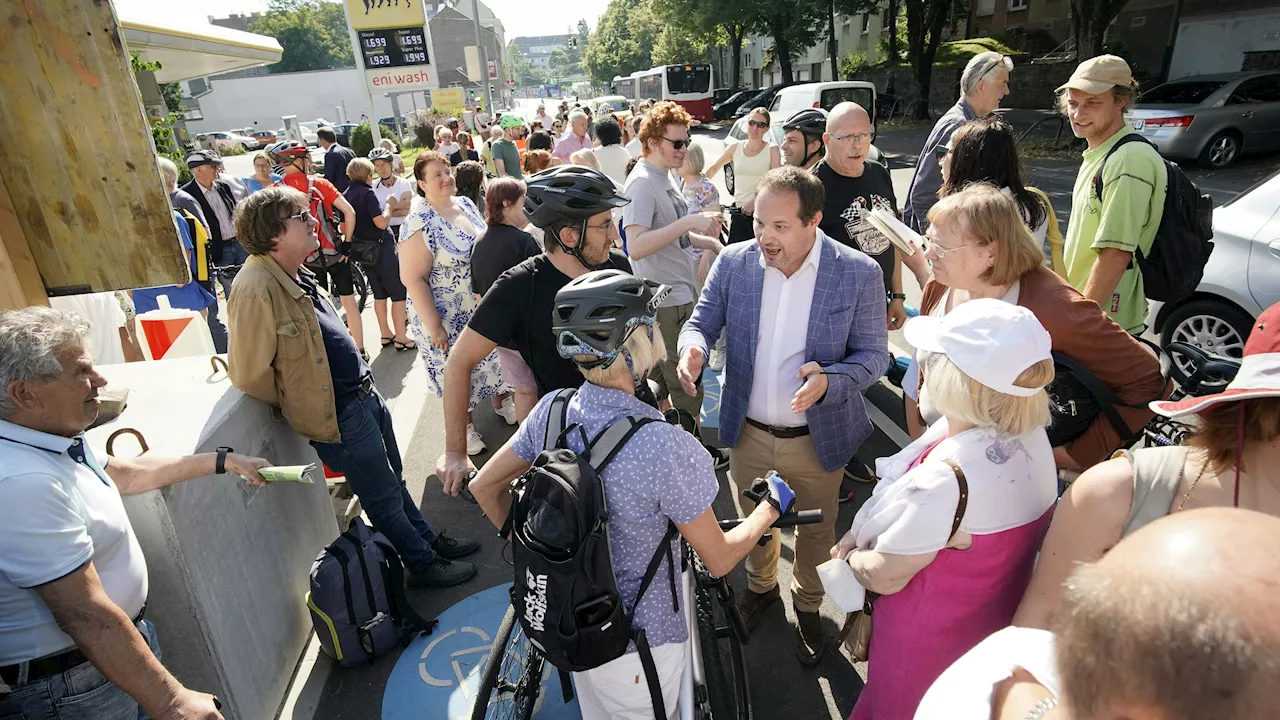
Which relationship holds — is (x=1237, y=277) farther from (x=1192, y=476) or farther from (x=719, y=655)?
(x=719, y=655)

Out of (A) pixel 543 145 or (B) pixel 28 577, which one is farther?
(A) pixel 543 145

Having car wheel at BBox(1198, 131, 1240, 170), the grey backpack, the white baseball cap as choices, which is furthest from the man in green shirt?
car wheel at BBox(1198, 131, 1240, 170)

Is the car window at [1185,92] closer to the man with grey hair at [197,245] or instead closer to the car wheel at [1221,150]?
the car wheel at [1221,150]

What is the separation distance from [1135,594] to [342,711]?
317 centimetres

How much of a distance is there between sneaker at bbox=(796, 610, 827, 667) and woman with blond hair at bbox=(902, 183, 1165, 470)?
3.49 ft

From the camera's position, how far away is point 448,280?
15.5 ft

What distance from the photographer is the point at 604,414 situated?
1.76 meters

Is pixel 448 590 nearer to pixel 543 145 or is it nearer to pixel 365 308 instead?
pixel 365 308

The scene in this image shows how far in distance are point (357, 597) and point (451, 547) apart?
2.69 ft

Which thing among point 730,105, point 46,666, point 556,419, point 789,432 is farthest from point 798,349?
point 730,105

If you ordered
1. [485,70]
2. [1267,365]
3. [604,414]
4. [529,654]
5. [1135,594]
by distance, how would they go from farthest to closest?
[485,70] → [529,654] → [604,414] → [1267,365] → [1135,594]

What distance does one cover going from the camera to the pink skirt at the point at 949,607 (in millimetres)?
1699

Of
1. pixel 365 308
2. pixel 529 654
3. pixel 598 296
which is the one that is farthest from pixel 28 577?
pixel 365 308

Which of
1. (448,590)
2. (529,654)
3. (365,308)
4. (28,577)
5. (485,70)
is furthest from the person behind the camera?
(485,70)
